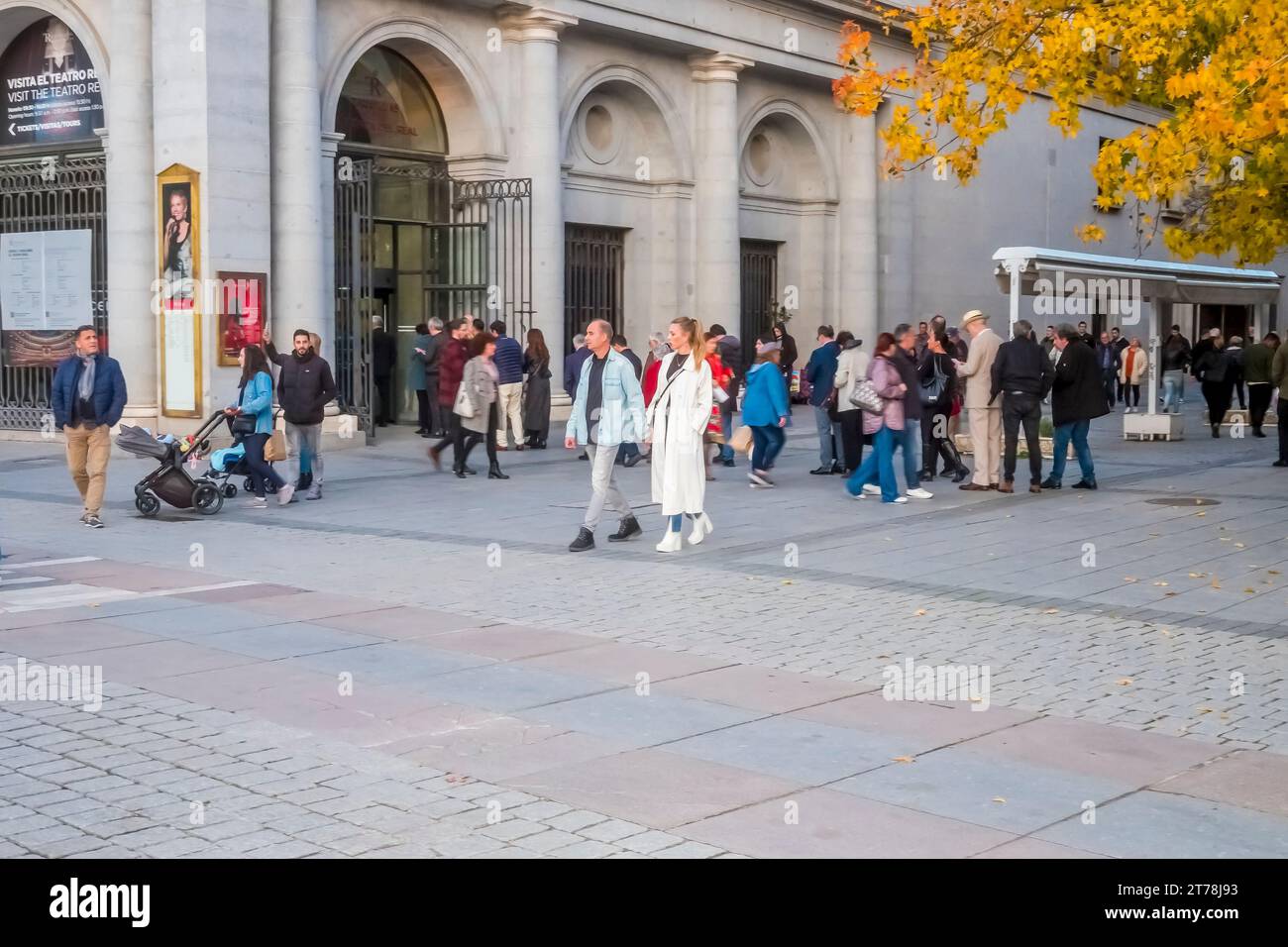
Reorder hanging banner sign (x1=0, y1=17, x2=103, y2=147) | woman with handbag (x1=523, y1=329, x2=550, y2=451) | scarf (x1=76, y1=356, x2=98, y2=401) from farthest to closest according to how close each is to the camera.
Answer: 1. hanging banner sign (x1=0, y1=17, x2=103, y2=147)
2. woman with handbag (x1=523, y1=329, x2=550, y2=451)
3. scarf (x1=76, y1=356, x2=98, y2=401)

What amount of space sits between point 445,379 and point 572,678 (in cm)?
1144

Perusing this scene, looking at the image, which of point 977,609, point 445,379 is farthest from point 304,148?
point 977,609

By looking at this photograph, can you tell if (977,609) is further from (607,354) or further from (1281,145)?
(1281,145)

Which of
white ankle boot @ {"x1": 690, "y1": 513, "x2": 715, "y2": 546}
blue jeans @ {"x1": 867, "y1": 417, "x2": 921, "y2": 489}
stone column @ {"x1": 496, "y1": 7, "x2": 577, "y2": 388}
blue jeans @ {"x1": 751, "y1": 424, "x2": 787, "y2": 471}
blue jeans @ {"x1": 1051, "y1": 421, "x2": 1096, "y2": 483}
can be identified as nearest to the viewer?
white ankle boot @ {"x1": 690, "y1": 513, "x2": 715, "y2": 546}

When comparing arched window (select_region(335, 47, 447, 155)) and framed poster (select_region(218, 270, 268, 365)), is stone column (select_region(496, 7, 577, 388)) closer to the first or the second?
arched window (select_region(335, 47, 447, 155))

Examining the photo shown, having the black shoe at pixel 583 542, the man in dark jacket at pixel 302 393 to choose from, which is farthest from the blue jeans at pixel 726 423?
the black shoe at pixel 583 542

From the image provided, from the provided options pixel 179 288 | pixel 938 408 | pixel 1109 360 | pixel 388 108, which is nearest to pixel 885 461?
pixel 938 408

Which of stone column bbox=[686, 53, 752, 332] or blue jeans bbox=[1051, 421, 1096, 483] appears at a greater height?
stone column bbox=[686, 53, 752, 332]

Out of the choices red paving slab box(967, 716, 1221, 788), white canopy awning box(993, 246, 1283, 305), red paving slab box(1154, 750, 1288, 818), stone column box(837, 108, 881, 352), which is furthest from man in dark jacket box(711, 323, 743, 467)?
stone column box(837, 108, 881, 352)

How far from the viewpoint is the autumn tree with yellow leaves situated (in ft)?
38.1

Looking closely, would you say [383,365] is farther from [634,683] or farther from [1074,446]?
[634,683]

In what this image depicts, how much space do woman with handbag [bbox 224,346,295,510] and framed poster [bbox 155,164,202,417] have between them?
19.2ft

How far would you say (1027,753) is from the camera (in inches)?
251

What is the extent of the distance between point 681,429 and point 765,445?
489 centimetres
